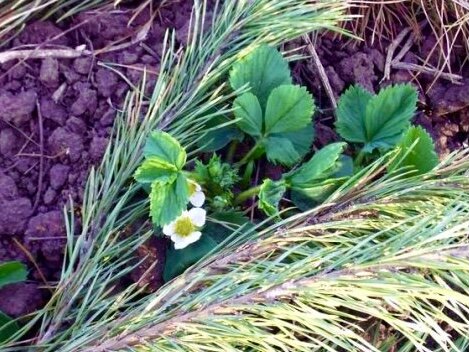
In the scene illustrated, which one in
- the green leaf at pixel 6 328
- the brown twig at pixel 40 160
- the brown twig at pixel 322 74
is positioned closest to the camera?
the green leaf at pixel 6 328

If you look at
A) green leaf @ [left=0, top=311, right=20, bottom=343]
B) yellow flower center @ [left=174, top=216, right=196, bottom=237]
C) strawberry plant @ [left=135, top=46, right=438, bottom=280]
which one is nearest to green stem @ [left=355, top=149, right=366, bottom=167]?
strawberry plant @ [left=135, top=46, right=438, bottom=280]

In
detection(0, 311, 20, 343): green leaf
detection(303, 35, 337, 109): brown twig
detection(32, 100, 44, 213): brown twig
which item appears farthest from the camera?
detection(303, 35, 337, 109): brown twig

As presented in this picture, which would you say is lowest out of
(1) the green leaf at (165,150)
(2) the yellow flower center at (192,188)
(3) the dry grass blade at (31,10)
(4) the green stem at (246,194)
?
(4) the green stem at (246,194)

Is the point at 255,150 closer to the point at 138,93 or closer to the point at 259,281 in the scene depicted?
the point at 138,93

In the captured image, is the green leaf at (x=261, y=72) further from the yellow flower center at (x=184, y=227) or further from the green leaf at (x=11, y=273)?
the green leaf at (x=11, y=273)

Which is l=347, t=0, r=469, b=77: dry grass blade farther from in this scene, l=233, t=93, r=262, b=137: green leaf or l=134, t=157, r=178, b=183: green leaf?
l=134, t=157, r=178, b=183: green leaf

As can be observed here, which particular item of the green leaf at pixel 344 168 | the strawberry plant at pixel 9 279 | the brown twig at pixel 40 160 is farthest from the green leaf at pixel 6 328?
the green leaf at pixel 344 168
